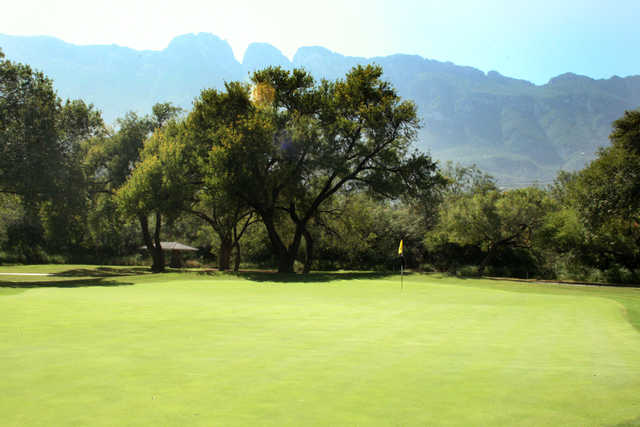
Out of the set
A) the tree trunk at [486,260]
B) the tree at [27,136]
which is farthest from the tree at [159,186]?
the tree trunk at [486,260]

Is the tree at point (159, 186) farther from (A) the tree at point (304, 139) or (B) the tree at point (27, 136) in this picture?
(B) the tree at point (27, 136)

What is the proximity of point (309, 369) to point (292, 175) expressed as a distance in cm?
2673

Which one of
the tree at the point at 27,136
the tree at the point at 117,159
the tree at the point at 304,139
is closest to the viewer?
the tree at the point at 27,136

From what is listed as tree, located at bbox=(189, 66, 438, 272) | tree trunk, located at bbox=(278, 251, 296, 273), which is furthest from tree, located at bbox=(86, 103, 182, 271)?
tree trunk, located at bbox=(278, 251, 296, 273)

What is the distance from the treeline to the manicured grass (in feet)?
62.4

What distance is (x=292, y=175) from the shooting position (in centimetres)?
3244

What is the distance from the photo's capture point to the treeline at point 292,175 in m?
28.5

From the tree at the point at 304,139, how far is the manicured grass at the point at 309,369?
20.0 metres

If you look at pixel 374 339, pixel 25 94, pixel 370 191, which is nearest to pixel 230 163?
pixel 370 191

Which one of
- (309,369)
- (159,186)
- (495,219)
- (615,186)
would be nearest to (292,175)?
(159,186)

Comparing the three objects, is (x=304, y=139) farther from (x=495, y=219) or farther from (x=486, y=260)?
(x=486, y=260)

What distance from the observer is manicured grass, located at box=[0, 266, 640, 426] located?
4.50 m

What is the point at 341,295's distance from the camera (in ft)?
63.9

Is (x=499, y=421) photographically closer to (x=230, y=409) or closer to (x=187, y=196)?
(x=230, y=409)
